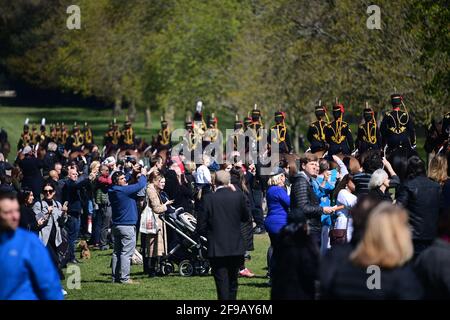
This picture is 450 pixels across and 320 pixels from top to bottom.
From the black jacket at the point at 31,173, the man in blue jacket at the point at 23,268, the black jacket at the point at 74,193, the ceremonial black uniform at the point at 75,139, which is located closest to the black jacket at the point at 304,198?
the man in blue jacket at the point at 23,268

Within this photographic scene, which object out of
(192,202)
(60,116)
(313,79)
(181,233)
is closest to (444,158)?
(181,233)

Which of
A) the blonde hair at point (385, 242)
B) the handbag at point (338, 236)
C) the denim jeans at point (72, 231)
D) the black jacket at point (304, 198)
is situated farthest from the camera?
the denim jeans at point (72, 231)

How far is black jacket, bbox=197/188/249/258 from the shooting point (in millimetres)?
14008

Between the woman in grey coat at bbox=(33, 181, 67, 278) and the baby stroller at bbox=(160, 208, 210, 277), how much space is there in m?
1.65

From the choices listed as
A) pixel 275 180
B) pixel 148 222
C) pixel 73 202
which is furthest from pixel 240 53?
pixel 275 180

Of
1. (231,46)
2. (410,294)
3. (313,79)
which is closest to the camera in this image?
(410,294)

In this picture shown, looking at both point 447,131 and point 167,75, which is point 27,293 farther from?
point 167,75

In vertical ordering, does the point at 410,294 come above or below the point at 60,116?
below

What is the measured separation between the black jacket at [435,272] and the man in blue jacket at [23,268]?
2.89 meters

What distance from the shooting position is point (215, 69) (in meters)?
63.1

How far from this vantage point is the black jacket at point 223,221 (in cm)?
1401

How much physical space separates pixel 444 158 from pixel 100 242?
10959mm

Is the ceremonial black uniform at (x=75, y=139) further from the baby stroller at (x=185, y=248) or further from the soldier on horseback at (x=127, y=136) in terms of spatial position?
the baby stroller at (x=185, y=248)

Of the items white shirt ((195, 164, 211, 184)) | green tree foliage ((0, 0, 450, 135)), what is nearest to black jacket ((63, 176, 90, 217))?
white shirt ((195, 164, 211, 184))
